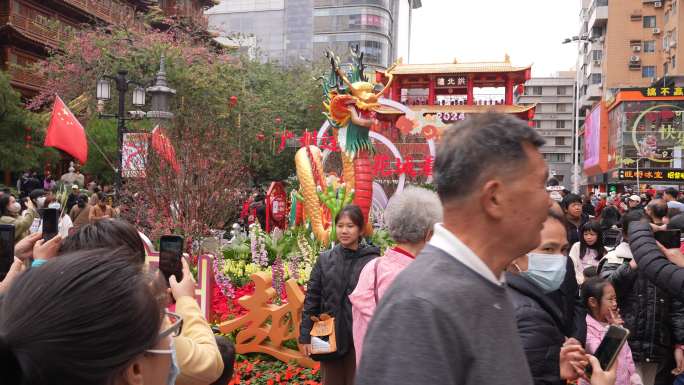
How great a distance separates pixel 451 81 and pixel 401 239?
99.7ft

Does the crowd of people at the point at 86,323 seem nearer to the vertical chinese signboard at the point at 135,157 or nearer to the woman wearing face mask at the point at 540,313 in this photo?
the woman wearing face mask at the point at 540,313

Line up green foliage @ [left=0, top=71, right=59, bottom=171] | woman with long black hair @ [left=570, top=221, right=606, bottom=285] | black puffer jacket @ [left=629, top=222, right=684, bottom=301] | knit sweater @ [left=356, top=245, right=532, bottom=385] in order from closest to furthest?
knit sweater @ [left=356, top=245, right=532, bottom=385] < black puffer jacket @ [left=629, top=222, right=684, bottom=301] < woman with long black hair @ [left=570, top=221, right=606, bottom=285] < green foliage @ [left=0, top=71, right=59, bottom=171]

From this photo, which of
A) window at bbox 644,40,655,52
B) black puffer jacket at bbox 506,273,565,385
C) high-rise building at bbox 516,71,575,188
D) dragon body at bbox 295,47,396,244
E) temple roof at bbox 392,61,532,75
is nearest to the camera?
black puffer jacket at bbox 506,273,565,385

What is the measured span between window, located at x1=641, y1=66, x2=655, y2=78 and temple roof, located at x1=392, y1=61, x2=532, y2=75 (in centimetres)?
1714

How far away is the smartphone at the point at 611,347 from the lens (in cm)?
217

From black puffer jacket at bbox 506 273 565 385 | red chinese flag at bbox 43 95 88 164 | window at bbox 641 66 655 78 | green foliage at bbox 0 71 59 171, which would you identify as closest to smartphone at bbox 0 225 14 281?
black puffer jacket at bbox 506 273 565 385

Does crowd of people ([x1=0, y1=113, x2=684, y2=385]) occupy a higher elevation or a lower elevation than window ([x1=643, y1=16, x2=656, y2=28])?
lower

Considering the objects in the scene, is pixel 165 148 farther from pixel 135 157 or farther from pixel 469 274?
pixel 469 274

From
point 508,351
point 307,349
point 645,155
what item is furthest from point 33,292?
point 645,155

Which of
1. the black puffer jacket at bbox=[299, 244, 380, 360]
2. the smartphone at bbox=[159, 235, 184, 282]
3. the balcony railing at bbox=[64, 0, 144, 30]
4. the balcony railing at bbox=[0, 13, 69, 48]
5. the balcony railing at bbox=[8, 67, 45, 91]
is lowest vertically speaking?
the black puffer jacket at bbox=[299, 244, 380, 360]

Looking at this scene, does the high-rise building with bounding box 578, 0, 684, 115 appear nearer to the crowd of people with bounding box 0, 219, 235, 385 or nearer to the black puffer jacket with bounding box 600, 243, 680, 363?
the black puffer jacket with bounding box 600, 243, 680, 363

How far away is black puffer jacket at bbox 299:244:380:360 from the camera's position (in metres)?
3.91

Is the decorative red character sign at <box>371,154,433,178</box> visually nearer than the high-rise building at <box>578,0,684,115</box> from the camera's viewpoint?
Yes

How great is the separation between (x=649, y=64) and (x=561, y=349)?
152 feet
